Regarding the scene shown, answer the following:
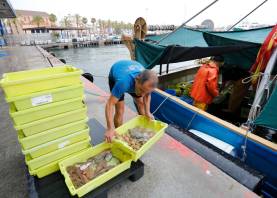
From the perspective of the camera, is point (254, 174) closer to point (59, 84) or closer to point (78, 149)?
point (78, 149)

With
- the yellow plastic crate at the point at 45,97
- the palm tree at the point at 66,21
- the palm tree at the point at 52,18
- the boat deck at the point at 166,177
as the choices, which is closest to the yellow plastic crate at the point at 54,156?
the boat deck at the point at 166,177

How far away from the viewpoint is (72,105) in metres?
1.66

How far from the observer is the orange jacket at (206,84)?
3.51 m

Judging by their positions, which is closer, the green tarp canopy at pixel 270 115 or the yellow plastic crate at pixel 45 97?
the yellow plastic crate at pixel 45 97

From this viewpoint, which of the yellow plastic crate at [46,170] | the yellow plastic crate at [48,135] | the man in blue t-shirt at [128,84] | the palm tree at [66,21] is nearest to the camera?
the yellow plastic crate at [48,135]

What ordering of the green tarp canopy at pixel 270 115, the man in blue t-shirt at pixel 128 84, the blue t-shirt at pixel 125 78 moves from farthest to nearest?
the green tarp canopy at pixel 270 115, the blue t-shirt at pixel 125 78, the man in blue t-shirt at pixel 128 84

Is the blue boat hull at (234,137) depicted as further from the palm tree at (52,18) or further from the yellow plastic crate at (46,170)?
the palm tree at (52,18)

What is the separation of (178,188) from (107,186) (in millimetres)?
760

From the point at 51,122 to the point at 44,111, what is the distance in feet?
0.44

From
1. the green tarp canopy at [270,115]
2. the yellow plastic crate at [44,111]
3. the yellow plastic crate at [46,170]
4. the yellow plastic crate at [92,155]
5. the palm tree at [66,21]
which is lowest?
the yellow plastic crate at [46,170]

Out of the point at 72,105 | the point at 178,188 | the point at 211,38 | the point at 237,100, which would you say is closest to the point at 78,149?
the point at 72,105

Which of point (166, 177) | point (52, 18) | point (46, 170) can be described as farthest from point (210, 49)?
A: point (52, 18)

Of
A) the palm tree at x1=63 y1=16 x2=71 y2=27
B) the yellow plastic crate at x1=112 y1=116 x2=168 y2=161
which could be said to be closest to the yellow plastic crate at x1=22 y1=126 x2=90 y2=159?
the yellow plastic crate at x1=112 y1=116 x2=168 y2=161

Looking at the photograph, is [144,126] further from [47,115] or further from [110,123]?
[47,115]
